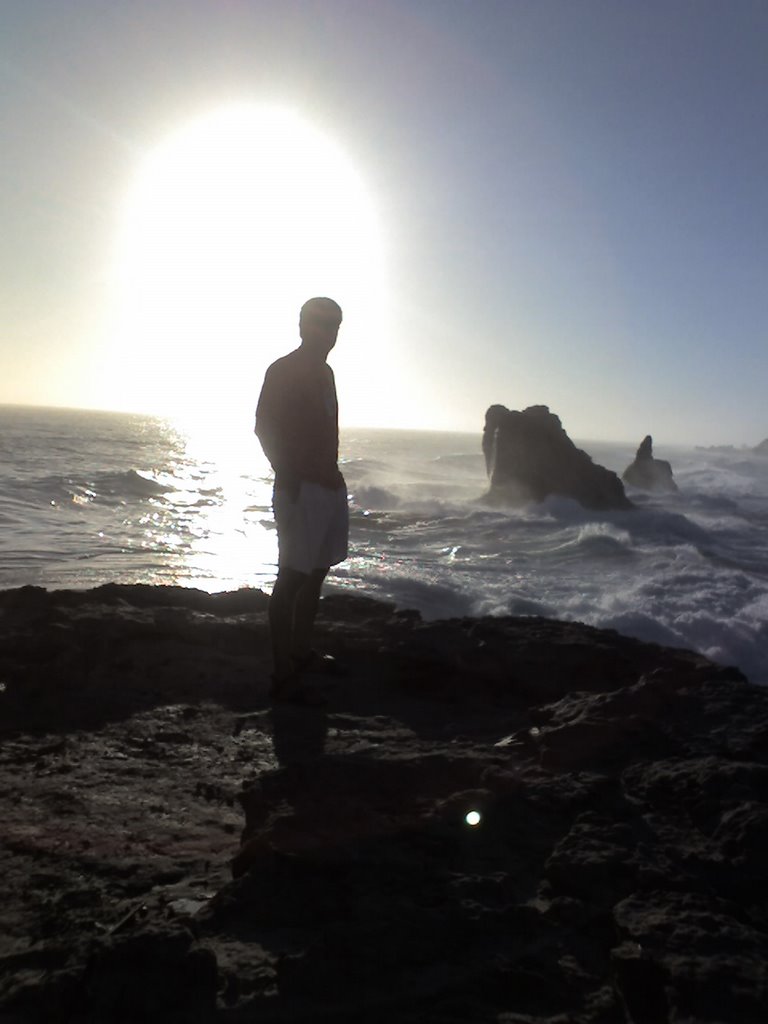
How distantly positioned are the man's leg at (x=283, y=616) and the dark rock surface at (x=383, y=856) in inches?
7.5

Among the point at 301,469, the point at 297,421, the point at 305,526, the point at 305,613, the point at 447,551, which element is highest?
the point at 297,421

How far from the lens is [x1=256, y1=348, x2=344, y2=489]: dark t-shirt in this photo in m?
3.80

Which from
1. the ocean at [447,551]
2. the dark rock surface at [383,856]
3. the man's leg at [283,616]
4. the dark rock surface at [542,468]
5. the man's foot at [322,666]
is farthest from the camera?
the dark rock surface at [542,468]

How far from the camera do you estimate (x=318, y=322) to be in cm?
386

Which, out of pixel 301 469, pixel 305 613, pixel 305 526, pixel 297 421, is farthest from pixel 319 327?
pixel 305 613

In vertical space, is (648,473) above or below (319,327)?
below

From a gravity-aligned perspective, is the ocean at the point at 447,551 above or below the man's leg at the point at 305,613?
below

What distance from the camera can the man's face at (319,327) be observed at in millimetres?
3852

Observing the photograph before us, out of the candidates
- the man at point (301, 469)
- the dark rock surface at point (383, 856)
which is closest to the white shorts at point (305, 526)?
the man at point (301, 469)

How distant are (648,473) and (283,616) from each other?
33.3 m

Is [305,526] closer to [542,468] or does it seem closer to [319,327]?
[319,327]

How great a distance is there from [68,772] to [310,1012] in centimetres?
160

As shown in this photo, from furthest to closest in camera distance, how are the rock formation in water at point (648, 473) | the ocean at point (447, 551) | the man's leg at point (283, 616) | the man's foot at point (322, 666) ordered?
1. the rock formation in water at point (648, 473)
2. the ocean at point (447, 551)
3. the man's foot at point (322, 666)
4. the man's leg at point (283, 616)

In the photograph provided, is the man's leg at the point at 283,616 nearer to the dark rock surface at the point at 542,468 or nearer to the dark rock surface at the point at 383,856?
the dark rock surface at the point at 383,856
